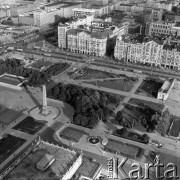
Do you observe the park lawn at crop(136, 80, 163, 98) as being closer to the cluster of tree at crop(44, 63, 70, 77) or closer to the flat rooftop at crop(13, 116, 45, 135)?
the cluster of tree at crop(44, 63, 70, 77)

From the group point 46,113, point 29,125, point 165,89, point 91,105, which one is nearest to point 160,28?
point 165,89

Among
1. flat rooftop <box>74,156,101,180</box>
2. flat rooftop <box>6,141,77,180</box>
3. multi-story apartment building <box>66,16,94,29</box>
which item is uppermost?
multi-story apartment building <box>66,16,94,29</box>

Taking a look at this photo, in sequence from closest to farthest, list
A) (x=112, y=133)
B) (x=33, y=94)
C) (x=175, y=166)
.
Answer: (x=175, y=166) < (x=112, y=133) < (x=33, y=94)

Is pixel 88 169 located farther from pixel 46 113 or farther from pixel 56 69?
pixel 56 69

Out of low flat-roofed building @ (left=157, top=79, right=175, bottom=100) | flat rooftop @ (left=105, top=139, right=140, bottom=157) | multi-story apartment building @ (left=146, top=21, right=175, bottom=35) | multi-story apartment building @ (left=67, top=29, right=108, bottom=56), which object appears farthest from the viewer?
multi-story apartment building @ (left=146, top=21, right=175, bottom=35)

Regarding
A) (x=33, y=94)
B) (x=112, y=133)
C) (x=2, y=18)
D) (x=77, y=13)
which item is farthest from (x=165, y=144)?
(x=2, y=18)

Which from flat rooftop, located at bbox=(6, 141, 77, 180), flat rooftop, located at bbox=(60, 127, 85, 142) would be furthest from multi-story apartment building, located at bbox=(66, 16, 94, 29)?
flat rooftop, located at bbox=(6, 141, 77, 180)

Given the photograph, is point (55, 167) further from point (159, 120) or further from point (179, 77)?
point (179, 77)

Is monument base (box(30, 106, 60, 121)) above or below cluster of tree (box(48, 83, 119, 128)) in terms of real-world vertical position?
below
